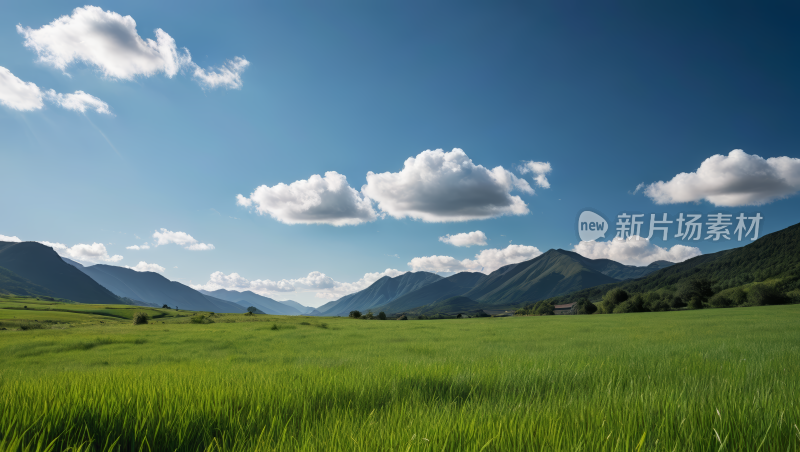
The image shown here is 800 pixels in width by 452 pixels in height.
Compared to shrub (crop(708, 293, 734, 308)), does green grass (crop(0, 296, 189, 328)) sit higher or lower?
lower

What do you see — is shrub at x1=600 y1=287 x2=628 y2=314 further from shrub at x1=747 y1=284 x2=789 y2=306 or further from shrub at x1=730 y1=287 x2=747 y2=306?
shrub at x1=747 y1=284 x2=789 y2=306

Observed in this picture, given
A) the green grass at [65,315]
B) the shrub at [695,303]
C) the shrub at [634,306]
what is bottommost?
the green grass at [65,315]

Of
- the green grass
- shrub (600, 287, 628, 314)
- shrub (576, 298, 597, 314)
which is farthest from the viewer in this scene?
shrub (576, 298, 597, 314)

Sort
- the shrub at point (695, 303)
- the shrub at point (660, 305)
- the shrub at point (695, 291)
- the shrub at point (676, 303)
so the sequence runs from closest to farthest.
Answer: the shrub at point (695, 303)
the shrub at point (660, 305)
the shrub at point (676, 303)
the shrub at point (695, 291)

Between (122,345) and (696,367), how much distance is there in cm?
2572

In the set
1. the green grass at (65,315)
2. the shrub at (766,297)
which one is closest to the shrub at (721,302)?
the shrub at (766,297)

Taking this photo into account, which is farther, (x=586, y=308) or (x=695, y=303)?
(x=586, y=308)

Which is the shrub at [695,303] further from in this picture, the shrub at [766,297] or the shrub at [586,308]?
the shrub at [586,308]

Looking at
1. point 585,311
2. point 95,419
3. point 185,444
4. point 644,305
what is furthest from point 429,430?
point 585,311

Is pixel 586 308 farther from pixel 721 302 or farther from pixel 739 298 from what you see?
pixel 739 298

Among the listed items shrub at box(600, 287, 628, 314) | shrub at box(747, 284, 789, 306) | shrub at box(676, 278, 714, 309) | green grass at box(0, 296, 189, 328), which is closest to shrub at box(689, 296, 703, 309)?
shrub at box(676, 278, 714, 309)

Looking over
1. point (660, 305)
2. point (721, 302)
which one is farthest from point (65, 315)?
point (721, 302)

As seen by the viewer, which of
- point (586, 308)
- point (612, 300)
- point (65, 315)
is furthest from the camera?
point (586, 308)

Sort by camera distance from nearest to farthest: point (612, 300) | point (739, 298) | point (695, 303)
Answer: point (739, 298) → point (695, 303) → point (612, 300)
